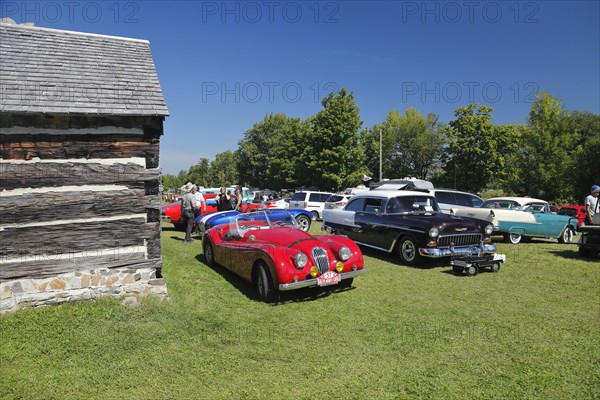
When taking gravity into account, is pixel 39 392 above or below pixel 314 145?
below

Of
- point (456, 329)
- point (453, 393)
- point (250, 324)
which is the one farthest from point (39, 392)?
point (456, 329)

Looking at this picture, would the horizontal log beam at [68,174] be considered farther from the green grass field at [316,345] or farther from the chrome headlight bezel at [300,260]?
the chrome headlight bezel at [300,260]

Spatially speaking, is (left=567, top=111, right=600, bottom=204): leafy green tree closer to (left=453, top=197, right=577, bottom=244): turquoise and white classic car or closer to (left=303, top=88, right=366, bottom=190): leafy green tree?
(left=303, top=88, right=366, bottom=190): leafy green tree

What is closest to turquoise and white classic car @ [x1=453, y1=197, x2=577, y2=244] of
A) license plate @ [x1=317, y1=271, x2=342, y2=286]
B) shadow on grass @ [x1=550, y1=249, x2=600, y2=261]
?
shadow on grass @ [x1=550, y1=249, x2=600, y2=261]

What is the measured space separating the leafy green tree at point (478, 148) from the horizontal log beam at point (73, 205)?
3301cm

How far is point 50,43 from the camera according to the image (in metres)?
6.92

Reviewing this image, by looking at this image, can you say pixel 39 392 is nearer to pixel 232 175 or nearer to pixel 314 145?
pixel 314 145

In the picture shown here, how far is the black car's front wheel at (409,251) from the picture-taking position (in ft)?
28.7

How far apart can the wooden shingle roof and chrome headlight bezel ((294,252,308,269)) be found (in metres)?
3.22

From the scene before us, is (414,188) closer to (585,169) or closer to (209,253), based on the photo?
(209,253)

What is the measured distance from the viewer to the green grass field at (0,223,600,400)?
362cm

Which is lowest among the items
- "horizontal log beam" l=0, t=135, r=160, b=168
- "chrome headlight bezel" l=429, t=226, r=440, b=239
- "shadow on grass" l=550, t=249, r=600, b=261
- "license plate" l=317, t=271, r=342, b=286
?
"shadow on grass" l=550, t=249, r=600, b=261

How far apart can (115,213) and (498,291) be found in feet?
22.7

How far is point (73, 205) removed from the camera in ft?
19.2
